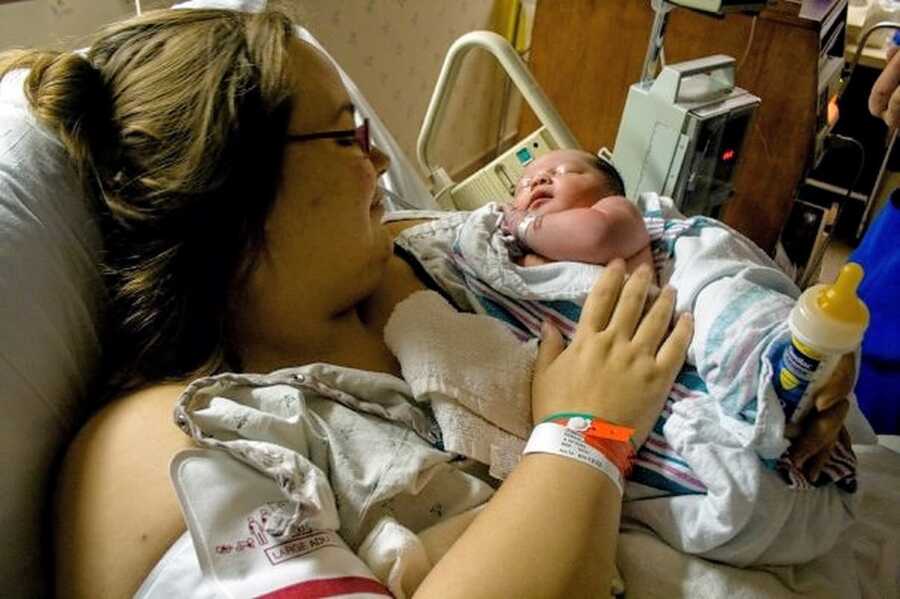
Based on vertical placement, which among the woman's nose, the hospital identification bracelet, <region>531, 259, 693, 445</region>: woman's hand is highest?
the woman's nose

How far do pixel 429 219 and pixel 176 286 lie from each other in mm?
610

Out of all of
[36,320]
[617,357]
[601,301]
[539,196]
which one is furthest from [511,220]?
[36,320]

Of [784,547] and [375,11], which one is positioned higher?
[375,11]

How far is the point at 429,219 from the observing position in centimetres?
149

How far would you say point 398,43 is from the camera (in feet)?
9.71

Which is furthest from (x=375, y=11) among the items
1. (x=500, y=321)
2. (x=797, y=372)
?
(x=797, y=372)

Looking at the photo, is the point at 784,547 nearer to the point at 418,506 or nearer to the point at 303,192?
the point at 418,506

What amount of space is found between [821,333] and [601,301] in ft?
1.24

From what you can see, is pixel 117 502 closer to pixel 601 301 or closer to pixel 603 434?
pixel 603 434

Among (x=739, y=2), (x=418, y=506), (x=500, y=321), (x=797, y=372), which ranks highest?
(x=739, y=2)

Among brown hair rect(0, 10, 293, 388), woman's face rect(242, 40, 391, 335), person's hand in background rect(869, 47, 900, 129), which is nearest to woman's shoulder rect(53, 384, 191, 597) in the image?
brown hair rect(0, 10, 293, 388)

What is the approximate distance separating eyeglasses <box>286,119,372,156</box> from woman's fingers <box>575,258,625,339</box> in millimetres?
409

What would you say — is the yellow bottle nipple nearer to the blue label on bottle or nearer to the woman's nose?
the blue label on bottle

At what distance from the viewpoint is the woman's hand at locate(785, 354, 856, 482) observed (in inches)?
34.0
